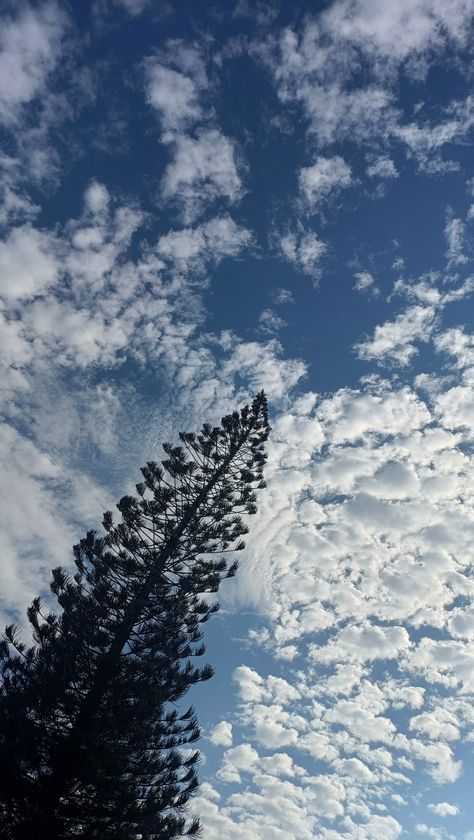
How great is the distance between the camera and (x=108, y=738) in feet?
40.0

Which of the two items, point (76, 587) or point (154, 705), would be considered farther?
point (76, 587)

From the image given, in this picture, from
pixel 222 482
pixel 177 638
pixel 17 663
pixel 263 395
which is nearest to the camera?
pixel 17 663

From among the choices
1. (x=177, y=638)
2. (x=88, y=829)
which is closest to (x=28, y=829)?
(x=88, y=829)

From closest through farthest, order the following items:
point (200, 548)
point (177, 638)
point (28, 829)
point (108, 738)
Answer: point (28, 829), point (108, 738), point (177, 638), point (200, 548)

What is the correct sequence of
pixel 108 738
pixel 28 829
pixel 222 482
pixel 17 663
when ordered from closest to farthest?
pixel 28 829 → pixel 108 738 → pixel 17 663 → pixel 222 482

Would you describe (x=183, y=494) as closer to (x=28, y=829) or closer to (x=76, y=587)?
(x=76, y=587)

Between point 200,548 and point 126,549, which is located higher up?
point 200,548

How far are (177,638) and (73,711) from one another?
331 cm

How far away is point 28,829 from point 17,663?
150 inches

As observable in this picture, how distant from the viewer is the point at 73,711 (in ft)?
41.4

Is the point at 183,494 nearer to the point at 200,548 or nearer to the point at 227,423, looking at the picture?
the point at 200,548

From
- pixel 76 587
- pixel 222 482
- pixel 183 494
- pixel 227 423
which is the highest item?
pixel 227 423

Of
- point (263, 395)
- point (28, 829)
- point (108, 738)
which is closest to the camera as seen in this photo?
point (28, 829)

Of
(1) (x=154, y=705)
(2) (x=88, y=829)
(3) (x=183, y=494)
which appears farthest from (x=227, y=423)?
(2) (x=88, y=829)
